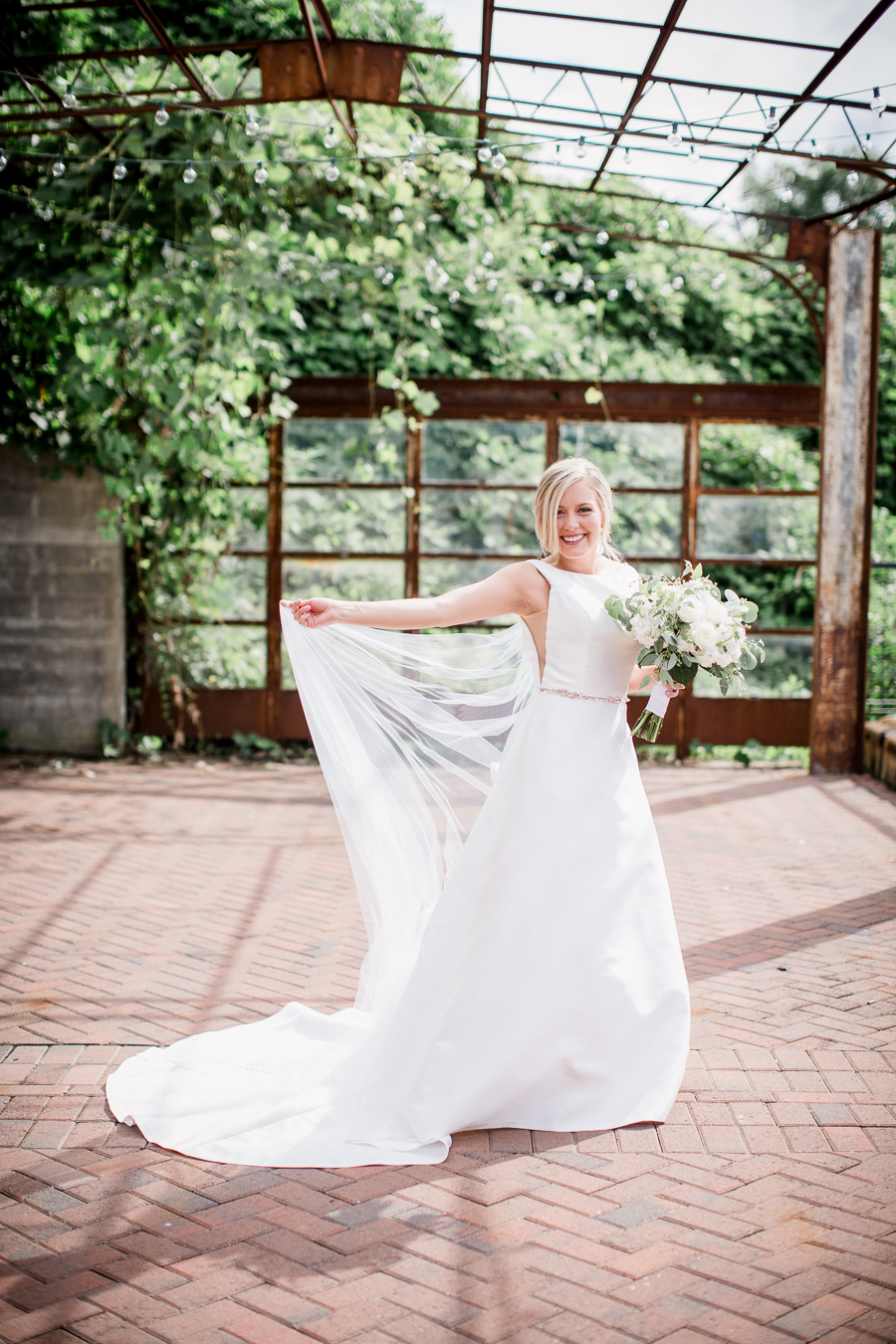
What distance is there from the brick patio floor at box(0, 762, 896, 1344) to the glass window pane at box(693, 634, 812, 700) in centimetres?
471

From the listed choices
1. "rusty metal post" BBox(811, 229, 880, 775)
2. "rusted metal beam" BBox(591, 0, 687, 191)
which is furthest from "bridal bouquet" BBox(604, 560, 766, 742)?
"rusty metal post" BBox(811, 229, 880, 775)

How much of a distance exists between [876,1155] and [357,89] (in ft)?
20.8

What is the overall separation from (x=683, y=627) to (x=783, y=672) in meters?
7.04

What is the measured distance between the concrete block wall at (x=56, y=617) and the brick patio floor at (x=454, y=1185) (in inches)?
173

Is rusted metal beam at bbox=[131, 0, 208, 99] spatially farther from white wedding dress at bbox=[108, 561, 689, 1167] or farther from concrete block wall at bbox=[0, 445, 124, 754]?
white wedding dress at bbox=[108, 561, 689, 1167]

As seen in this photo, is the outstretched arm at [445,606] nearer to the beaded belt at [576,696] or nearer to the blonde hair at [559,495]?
the blonde hair at [559,495]

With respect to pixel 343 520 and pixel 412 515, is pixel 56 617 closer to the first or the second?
pixel 343 520

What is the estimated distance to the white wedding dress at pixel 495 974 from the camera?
9.67 feet

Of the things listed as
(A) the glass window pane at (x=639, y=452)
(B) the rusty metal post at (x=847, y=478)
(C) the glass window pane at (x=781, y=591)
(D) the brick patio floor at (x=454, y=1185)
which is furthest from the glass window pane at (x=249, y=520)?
(D) the brick patio floor at (x=454, y=1185)

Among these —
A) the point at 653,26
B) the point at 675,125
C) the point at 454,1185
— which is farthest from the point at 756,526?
the point at 454,1185

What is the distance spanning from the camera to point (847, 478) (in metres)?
8.65

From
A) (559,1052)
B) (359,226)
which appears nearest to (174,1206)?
(559,1052)

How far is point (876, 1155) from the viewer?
282 centimetres

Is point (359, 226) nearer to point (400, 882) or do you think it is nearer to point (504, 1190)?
point (400, 882)
